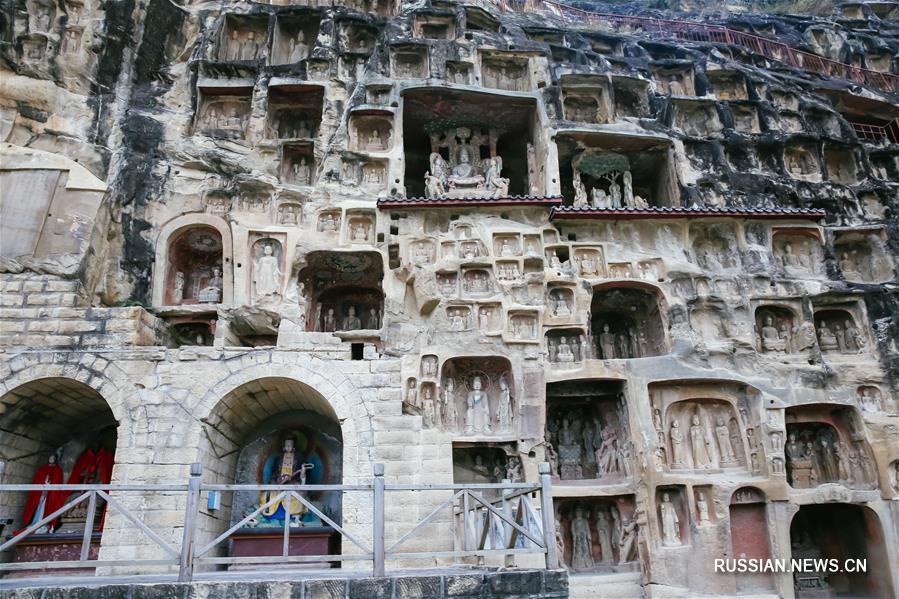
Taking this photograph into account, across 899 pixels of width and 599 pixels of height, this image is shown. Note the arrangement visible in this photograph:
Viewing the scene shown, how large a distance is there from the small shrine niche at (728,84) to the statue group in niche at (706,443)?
13.5 meters

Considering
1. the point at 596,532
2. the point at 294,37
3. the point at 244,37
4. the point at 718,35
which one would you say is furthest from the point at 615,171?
the point at 244,37

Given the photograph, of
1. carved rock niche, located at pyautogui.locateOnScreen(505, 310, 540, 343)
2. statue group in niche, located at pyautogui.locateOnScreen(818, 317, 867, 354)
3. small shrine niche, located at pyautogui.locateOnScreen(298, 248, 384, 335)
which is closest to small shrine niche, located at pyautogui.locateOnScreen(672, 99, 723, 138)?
statue group in niche, located at pyautogui.locateOnScreen(818, 317, 867, 354)

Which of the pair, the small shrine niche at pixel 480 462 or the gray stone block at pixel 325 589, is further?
the small shrine niche at pixel 480 462

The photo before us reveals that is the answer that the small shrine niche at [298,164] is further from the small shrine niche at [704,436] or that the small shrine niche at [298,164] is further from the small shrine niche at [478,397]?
the small shrine niche at [704,436]

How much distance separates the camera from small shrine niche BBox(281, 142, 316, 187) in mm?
20281

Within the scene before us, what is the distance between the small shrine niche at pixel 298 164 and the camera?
20281mm

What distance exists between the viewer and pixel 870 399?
16.6 metres

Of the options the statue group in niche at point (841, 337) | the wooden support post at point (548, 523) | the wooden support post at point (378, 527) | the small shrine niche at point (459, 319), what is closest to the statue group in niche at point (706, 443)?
the statue group in niche at point (841, 337)

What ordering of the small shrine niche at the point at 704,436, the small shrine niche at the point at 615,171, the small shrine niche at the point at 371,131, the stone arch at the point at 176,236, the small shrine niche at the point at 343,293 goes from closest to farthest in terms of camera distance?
the small shrine niche at the point at 704,436
the stone arch at the point at 176,236
the small shrine niche at the point at 343,293
the small shrine niche at the point at 371,131
the small shrine niche at the point at 615,171

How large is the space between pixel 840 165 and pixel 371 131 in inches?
639

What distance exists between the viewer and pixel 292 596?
6926mm

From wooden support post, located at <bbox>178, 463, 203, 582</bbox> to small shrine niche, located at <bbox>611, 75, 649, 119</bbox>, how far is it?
1903 cm

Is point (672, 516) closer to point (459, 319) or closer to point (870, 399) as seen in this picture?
point (870, 399)

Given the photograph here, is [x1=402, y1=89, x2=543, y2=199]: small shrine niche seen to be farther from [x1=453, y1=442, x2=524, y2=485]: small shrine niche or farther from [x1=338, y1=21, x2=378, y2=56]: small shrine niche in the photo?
[x1=453, y1=442, x2=524, y2=485]: small shrine niche
